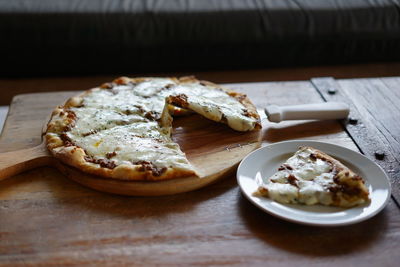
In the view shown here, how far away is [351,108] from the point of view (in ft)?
6.07

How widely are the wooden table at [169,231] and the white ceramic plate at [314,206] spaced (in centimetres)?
4

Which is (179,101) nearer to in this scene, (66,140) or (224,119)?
(224,119)

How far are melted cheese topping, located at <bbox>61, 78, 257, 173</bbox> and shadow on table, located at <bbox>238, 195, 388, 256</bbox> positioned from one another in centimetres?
28

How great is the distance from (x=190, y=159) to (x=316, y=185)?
409mm

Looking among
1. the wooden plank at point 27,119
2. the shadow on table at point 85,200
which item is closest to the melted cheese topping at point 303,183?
the shadow on table at point 85,200

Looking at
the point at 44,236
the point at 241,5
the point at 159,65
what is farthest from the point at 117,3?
the point at 44,236

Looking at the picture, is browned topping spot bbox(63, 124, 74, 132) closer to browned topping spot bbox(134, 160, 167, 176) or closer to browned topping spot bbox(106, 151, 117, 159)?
browned topping spot bbox(106, 151, 117, 159)

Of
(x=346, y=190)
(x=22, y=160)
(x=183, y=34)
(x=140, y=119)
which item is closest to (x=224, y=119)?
(x=140, y=119)

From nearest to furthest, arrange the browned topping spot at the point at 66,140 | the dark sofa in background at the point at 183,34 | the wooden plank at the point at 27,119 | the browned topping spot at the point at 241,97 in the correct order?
the browned topping spot at the point at 66,140, the wooden plank at the point at 27,119, the browned topping spot at the point at 241,97, the dark sofa in background at the point at 183,34

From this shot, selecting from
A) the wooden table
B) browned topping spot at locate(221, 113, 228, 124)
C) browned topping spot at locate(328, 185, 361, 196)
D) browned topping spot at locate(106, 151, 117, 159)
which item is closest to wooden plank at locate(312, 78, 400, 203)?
the wooden table

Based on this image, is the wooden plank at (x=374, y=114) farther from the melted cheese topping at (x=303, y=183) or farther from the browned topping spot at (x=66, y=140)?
the browned topping spot at (x=66, y=140)

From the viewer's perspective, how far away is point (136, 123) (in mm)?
A: 1645

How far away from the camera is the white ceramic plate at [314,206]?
4.02ft

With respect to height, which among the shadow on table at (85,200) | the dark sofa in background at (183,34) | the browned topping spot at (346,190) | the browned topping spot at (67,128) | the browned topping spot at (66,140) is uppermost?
the browned topping spot at (346,190)
